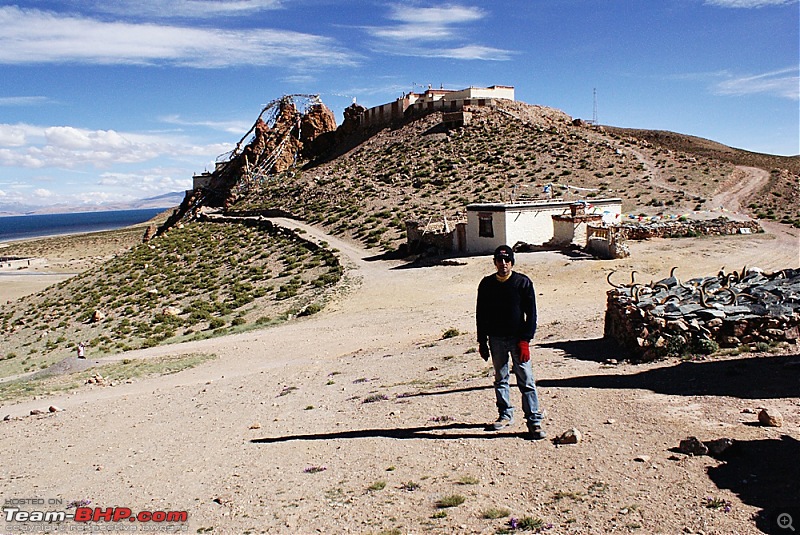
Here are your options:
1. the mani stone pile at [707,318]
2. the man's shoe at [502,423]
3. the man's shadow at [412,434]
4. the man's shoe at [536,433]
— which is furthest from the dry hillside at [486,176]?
the man's shoe at [536,433]

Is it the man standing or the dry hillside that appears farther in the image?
the dry hillside

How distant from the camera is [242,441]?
864 centimetres

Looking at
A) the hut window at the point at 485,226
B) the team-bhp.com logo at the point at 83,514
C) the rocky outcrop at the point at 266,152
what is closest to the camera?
the team-bhp.com logo at the point at 83,514

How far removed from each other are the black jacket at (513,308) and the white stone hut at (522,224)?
22.2 m

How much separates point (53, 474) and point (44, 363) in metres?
15.9

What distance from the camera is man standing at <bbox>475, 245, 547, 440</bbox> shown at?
704cm

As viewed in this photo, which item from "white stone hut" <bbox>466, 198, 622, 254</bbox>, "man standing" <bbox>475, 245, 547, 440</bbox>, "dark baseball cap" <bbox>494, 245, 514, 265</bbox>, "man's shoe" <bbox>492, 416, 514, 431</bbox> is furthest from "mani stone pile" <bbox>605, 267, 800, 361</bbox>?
"white stone hut" <bbox>466, 198, 622, 254</bbox>

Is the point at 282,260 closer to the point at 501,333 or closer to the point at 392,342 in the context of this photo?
the point at 392,342

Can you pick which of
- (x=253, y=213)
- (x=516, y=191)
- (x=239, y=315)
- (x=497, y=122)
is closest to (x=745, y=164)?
(x=497, y=122)

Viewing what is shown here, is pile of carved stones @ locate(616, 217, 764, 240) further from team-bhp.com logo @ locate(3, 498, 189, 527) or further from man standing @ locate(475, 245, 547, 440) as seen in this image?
team-bhp.com logo @ locate(3, 498, 189, 527)

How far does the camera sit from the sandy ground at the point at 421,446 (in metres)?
5.51

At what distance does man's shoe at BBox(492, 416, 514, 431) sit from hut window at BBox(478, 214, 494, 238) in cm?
2288

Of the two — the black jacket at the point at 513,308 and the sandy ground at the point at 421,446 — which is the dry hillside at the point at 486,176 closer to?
the sandy ground at the point at 421,446

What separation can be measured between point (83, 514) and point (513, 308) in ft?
15.4
